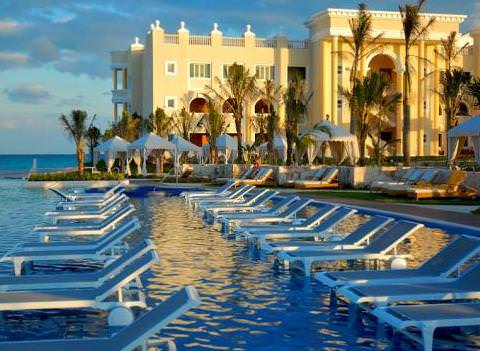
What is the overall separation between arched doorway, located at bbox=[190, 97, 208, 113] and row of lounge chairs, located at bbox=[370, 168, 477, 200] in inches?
1188

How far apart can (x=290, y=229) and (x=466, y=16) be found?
1744 inches

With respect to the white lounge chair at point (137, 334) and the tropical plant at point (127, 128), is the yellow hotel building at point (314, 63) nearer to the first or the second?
the tropical plant at point (127, 128)

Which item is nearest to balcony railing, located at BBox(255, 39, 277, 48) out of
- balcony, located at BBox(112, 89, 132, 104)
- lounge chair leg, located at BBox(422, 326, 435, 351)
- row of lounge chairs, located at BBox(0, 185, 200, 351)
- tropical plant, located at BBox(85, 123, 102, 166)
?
balcony, located at BBox(112, 89, 132, 104)

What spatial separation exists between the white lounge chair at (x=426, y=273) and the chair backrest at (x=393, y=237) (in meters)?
1.49

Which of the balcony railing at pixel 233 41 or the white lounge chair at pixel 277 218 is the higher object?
the balcony railing at pixel 233 41

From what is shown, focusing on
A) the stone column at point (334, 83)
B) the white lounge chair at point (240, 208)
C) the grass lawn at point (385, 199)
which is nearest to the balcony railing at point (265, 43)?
the stone column at point (334, 83)

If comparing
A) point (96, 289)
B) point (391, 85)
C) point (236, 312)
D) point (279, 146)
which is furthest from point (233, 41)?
point (96, 289)

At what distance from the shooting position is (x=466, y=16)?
2032 inches

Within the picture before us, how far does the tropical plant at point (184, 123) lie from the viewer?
1794 inches

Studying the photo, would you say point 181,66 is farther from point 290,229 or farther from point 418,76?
point 290,229

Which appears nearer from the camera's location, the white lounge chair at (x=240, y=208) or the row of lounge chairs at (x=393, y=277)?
the row of lounge chairs at (x=393, y=277)

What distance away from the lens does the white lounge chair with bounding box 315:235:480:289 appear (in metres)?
7.60

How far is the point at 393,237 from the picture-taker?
32.0 ft

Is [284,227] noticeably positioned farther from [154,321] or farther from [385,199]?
[385,199]
